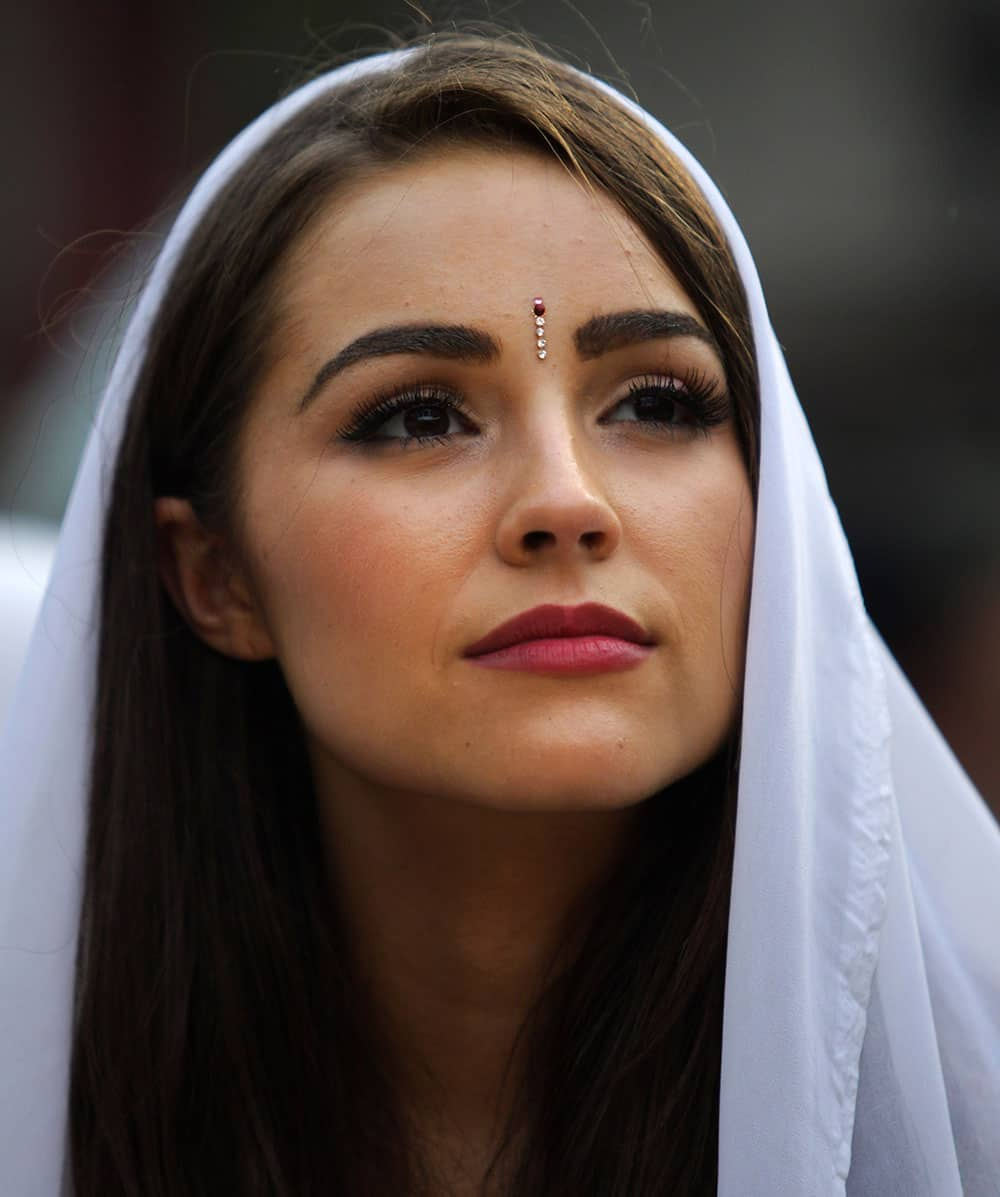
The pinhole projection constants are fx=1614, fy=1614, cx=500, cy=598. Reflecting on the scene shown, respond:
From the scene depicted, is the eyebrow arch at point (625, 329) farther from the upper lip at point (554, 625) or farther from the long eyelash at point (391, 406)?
the upper lip at point (554, 625)

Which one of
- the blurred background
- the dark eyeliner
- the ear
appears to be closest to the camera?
the dark eyeliner

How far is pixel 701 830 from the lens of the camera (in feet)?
8.09

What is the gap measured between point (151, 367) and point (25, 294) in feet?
18.0

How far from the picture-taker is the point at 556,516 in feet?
6.89

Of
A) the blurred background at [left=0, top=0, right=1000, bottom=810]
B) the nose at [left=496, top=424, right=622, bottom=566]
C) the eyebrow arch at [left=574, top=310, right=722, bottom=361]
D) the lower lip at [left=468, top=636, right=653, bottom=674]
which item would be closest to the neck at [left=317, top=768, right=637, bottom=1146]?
the lower lip at [left=468, top=636, right=653, bottom=674]

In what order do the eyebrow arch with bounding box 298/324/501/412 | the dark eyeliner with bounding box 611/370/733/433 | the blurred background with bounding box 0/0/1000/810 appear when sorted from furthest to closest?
1. the blurred background with bounding box 0/0/1000/810
2. the dark eyeliner with bounding box 611/370/733/433
3. the eyebrow arch with bounding box 298/324/501/412

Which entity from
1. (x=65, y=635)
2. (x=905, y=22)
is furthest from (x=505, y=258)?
(x=905, y=22)

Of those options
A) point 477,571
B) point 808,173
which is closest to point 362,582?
point 477,571

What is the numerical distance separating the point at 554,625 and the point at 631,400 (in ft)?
1.34

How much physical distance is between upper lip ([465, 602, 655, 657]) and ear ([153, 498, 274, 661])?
53cm

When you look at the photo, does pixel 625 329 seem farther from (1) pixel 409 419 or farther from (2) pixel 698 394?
(1) pixel 409 419

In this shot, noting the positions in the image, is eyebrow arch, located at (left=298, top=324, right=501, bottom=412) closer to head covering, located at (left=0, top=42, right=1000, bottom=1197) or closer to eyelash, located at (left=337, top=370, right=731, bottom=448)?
eyelash, located at (left=337, top=370, right=731, bottom=448)

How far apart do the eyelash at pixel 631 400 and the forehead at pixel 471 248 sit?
107 mm

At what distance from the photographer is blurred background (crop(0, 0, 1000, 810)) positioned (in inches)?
229
